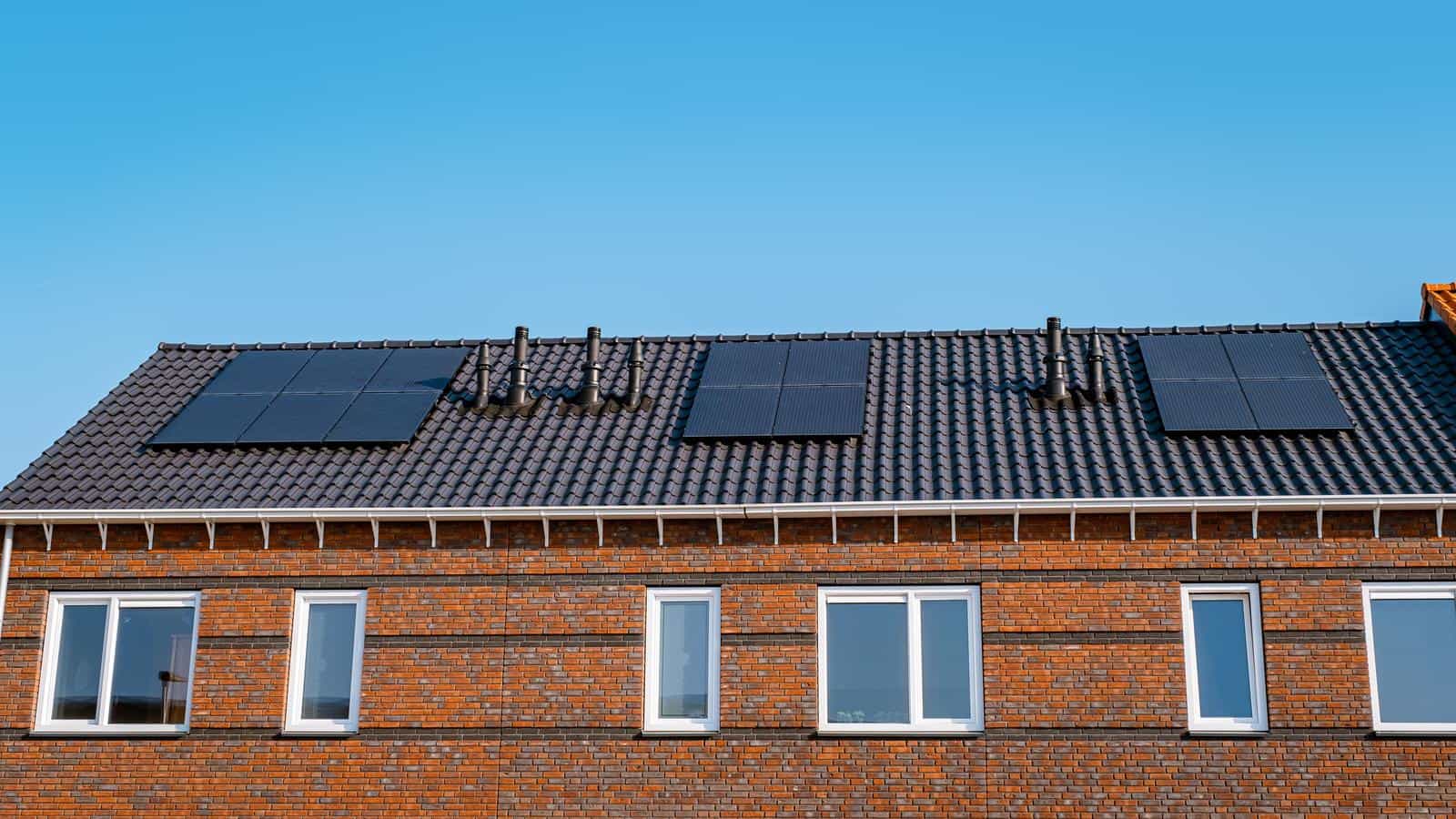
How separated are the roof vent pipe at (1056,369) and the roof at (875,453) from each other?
0.91 ft

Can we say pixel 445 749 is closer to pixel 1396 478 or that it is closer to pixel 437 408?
pixel 437 408

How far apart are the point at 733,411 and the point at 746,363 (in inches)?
57.2

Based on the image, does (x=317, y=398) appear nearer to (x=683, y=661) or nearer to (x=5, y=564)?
(x=5, y=564)

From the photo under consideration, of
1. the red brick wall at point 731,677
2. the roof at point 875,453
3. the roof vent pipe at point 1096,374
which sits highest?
the roof vent pipe at point 1096,374

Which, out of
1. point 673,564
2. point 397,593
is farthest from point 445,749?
point 673,564

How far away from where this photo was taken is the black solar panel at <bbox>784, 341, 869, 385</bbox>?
1686cm

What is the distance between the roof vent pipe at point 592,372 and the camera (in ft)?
55.3

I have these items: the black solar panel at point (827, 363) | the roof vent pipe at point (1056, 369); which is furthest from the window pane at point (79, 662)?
the roof vent pipe at point (1056, 369)

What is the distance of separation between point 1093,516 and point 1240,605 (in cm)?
157

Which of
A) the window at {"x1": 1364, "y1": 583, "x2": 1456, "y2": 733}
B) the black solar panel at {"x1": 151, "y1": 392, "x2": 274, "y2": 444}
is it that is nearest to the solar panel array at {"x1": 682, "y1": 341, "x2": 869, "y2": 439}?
the black solar panel at {"x1": 151, "y1": 392, "x2": 274, "y2": 444}

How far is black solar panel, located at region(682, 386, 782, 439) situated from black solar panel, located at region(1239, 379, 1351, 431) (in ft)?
16.6

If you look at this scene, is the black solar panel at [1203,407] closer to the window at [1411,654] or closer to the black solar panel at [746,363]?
the window at [1411,654]

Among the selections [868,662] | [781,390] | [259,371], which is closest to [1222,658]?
[868,662]

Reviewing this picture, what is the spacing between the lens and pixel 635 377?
55.7ft
